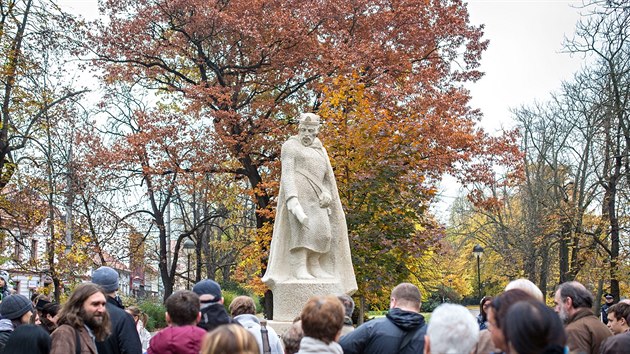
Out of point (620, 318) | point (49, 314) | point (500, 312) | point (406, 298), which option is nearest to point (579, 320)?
point (406, 298)

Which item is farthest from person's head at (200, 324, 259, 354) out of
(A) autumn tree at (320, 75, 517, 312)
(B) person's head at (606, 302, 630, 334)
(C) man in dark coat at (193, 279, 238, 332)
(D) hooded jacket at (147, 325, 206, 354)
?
(A) autumn tree at (320, 75, 517, 312)

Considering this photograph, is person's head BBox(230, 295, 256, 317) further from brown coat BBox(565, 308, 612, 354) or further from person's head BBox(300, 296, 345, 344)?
brown coat BBox(565, 308, 612, 354)

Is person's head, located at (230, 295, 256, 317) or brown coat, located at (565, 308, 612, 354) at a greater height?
person's head, located at (230, 295, 256, 317)

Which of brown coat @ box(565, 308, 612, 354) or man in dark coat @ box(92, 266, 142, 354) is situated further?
man in dark coat @ box(92, 266, 142, 354)

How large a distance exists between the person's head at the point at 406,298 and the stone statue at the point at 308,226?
14.7 ft

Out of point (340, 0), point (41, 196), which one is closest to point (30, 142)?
point (41, 196)

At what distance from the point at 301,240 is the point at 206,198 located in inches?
655

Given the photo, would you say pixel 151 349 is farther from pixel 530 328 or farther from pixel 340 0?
pixel 340 0

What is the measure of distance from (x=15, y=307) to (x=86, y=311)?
1271mm

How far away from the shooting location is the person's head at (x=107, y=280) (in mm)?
6504

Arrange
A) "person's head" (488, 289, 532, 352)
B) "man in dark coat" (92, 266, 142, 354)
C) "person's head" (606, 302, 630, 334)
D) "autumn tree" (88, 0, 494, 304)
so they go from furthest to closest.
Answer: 1. "autumn tree" (88, 0, 494, 304)
2. "person's head" (606, 302, 630, 334)
3. "man in dark coat" (92, 266, 142, 354)
4. "person's head" (488, 289, 532, 352)

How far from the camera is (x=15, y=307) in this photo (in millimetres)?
6695

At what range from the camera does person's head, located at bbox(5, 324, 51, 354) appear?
18.8 feet

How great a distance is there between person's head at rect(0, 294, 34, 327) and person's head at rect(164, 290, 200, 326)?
1.84 meters
